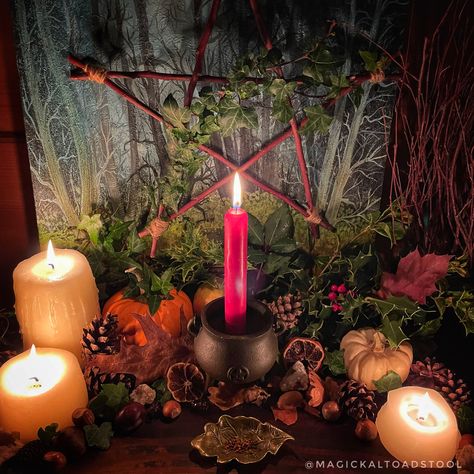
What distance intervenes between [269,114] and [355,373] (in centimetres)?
50

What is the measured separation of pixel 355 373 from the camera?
3.07ft

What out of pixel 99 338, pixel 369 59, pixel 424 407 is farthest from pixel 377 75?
pixel 99 338

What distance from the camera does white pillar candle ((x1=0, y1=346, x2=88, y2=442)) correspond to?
792mm

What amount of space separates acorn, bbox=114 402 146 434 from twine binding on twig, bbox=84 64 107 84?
0.57 m

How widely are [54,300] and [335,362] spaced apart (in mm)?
511

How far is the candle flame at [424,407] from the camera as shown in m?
0.78

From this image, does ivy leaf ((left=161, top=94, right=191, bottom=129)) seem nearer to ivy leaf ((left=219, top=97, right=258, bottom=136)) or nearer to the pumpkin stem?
ivy leaf ((left=219, top=97, right=258, bottom=136))

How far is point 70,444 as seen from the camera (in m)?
0.78

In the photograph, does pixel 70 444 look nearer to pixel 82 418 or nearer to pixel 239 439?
pixel 82 418

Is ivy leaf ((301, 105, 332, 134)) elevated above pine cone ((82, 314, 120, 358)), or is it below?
above

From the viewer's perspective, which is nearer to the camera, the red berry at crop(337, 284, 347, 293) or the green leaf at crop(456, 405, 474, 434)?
the green leaf at crop(456, 405, 474, 434)

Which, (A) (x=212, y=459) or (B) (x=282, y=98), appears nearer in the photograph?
(A) (x=212, y=459)

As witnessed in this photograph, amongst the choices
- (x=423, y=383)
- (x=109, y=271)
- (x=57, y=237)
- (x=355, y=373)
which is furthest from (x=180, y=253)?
(x=423, y=383)

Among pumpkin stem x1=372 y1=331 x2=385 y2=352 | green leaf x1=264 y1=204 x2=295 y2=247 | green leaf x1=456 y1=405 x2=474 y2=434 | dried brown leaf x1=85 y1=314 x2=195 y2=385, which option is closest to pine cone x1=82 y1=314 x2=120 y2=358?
dried brown leaf x1=85 y1=314 x2=195 y2=385
